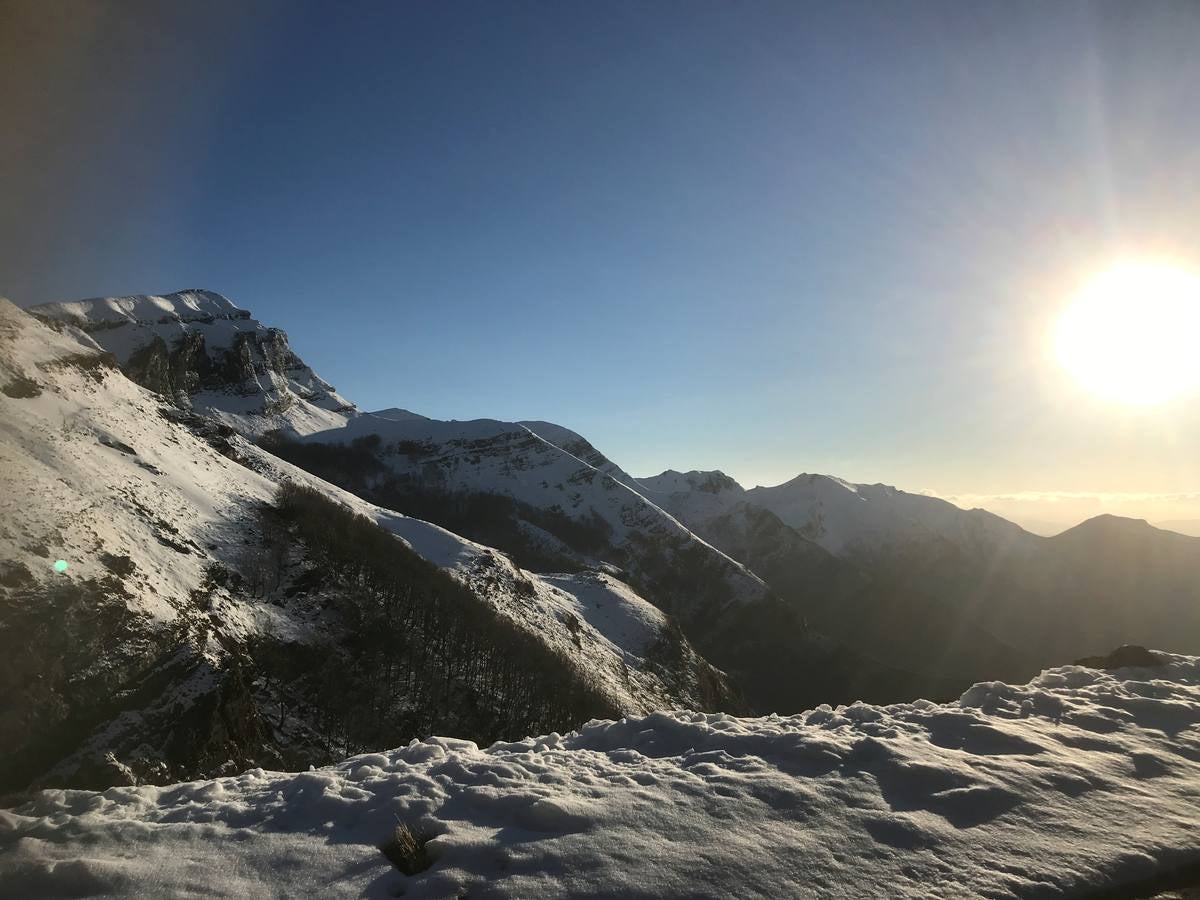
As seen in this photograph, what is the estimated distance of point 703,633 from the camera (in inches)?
5615

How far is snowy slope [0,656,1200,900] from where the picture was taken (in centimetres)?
571

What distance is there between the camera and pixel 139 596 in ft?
93.0

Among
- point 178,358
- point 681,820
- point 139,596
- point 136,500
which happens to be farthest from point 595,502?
point 681,820

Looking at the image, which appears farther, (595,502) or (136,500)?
(595,502)

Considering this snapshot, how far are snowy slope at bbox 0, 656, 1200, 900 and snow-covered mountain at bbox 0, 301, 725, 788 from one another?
7.71m

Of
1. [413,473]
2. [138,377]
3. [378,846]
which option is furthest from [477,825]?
[413,473]

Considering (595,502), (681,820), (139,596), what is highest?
(595,502)

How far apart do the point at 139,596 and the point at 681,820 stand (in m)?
32.5

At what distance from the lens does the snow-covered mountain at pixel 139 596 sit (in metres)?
20.5

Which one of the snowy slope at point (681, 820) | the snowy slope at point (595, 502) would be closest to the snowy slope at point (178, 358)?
the snowy slope at point (595, 502)

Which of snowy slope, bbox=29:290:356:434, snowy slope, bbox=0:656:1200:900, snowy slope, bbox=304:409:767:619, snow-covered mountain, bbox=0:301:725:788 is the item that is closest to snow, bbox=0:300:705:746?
snow-covered mountain, bbox=0:301:725:788

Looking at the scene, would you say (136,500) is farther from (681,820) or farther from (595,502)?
(595,502)

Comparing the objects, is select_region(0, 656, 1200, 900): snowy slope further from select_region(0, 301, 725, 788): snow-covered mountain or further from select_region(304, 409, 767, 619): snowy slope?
select_region(304, 409, 767, 619): snowy slope

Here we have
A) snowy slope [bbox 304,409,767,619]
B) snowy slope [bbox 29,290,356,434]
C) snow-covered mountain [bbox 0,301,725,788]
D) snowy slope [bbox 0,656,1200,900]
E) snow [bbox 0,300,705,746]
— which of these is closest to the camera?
snowy slope [bbox 0,656,1200,900]
